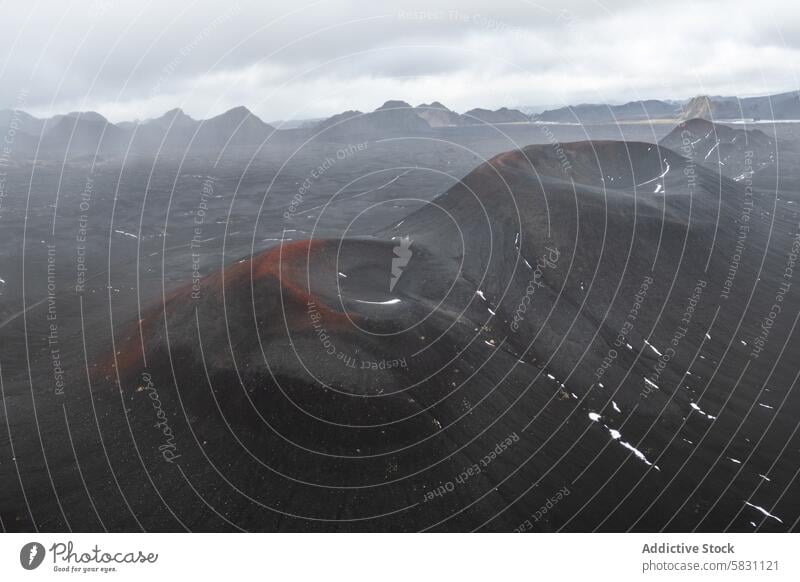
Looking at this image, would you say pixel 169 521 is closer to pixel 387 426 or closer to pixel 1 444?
pixel 387 426

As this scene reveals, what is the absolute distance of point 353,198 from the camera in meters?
131

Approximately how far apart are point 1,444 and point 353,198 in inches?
4410

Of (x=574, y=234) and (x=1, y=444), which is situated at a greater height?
(x=574, y=234)

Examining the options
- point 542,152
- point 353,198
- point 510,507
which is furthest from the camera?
point 353,198

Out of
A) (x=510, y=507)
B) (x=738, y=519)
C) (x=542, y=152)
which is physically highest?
(x=542, y=152)

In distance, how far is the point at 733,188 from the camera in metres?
78.0

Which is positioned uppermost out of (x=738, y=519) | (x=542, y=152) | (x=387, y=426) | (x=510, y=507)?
(x=542, y=152)

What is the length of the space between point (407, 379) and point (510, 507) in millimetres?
8185
